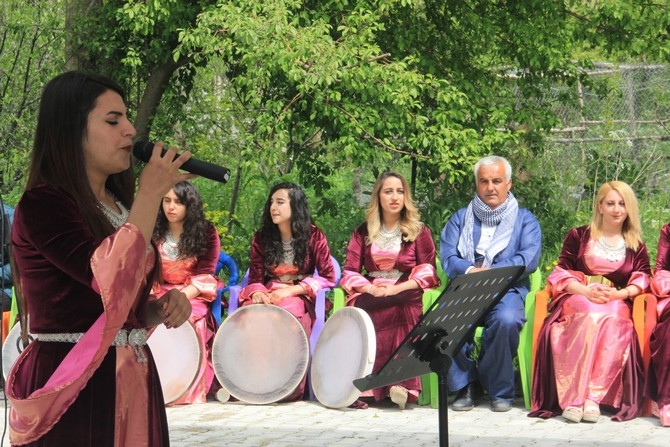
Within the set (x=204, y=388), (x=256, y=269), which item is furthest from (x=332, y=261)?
(x=204, y=388)

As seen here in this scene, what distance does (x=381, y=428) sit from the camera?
6.85 metres

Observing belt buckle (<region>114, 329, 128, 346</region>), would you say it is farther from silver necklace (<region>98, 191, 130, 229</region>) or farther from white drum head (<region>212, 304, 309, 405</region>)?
white drum head (<region>212, 304, 309, 405</region>)

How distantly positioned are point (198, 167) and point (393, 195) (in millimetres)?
5073

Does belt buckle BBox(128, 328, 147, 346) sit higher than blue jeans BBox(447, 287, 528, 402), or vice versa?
belt buckle BBox(128, 328, 147, 346)

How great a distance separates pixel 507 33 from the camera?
9.32m

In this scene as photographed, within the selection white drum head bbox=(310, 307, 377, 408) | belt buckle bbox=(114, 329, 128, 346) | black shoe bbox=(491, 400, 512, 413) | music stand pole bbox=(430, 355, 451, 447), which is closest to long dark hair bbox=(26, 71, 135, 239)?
belt buckle bbox=(114, 329, 128, 346)

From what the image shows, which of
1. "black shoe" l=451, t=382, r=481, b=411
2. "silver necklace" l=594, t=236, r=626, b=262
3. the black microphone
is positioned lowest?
"black shoe" l=451, t=382, r=481, b=411

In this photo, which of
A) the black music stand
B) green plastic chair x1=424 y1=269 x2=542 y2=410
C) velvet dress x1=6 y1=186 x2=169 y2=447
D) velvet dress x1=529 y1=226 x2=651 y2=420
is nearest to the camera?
velvet dress x1=6 y1=186 x2=169 y2=447

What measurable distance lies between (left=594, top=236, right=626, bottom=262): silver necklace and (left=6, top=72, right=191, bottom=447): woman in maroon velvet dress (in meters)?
4.94

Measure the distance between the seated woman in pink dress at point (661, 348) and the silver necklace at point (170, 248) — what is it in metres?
3.30

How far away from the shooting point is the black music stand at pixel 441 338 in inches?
144

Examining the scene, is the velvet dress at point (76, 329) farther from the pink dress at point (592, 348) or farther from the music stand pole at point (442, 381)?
the pink dress at point (592, 348)

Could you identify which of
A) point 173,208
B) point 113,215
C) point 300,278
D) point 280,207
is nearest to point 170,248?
point 173,208

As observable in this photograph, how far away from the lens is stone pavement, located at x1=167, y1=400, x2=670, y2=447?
6359 millimetres
